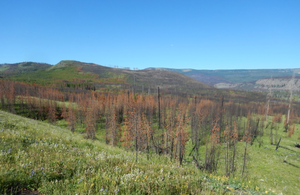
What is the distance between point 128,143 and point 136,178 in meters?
34.9

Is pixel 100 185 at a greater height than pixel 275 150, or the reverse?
pixel 100 185

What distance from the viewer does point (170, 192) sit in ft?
14.2

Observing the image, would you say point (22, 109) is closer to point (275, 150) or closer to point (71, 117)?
point (71, 117)

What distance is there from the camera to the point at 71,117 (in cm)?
5419

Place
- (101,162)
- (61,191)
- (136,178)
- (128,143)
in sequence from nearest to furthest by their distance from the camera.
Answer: (61,191), (136,178), (101,162), (128,143)

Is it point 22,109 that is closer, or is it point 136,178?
point 136,178

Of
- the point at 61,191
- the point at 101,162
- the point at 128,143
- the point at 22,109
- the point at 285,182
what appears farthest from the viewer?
the point at 22,109

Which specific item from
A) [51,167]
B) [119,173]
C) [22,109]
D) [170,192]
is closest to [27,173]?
[51,167]

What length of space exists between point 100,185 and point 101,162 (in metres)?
1.83

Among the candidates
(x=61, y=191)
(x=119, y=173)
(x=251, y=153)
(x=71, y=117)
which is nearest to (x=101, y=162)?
(x=119, y=173)

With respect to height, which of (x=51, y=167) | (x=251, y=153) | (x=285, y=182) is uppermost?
(x=51, y=167)

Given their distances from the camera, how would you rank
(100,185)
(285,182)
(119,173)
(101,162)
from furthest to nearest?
(285,182)
(101,162)
(119,173)
(100,185)

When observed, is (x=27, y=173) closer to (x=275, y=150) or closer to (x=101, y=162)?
(x=101, y=162)

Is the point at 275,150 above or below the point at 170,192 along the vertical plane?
below
